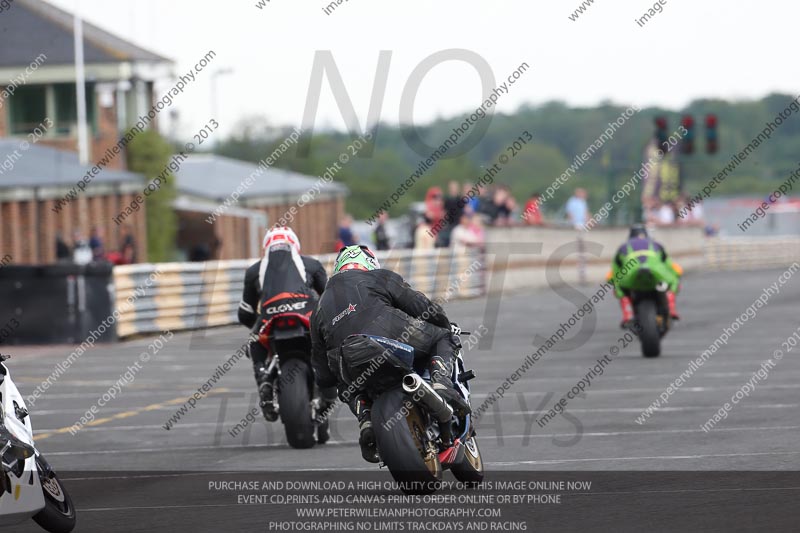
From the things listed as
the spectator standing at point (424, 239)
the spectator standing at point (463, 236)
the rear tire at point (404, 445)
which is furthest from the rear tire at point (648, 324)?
the spectator standing at point (463, 236)

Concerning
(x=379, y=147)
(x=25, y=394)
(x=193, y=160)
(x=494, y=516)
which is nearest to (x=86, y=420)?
(x=25, y=394)

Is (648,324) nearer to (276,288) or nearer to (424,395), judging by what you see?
(276,288)

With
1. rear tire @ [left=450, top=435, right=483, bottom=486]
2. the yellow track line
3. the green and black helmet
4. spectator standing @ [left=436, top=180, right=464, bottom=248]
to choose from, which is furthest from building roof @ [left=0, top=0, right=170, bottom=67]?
rear tire @ [left=450, top=435, right=483, bottom=486]

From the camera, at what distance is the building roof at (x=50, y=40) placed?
1838 inches

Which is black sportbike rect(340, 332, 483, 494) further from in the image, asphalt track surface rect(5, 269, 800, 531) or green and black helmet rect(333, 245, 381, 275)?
asphalt track surface rect(5, 269, 800, 531)

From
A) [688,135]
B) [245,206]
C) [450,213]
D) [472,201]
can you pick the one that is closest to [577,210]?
[472,201]

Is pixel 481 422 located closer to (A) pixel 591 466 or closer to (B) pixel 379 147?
(A) pixel 591 466

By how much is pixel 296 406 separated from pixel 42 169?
27410 mm

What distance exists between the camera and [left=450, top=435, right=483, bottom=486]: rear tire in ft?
30.1

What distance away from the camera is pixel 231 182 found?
5531cm

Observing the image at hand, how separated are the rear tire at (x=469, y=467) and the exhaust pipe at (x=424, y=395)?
19.0 inches

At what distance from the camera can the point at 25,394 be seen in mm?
17438

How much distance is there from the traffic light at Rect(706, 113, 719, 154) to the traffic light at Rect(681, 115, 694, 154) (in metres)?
0.48

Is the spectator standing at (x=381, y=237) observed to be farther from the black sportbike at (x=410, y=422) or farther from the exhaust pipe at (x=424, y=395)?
the exhaust pipe at (x=424, y=395)
